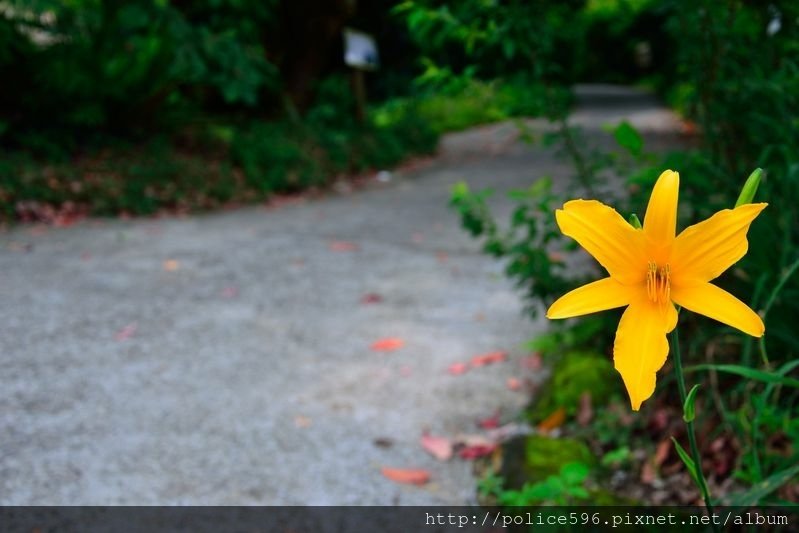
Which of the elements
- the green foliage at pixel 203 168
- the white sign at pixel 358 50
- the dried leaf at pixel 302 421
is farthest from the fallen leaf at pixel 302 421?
the white sign at pixel 358 50

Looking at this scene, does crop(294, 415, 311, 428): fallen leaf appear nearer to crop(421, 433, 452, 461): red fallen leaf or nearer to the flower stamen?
crop(421, 433, 452, 461): red fallen leaf

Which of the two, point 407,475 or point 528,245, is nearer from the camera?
point 407,475

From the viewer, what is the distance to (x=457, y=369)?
3410 mm

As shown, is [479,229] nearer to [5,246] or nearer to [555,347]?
[555,347]

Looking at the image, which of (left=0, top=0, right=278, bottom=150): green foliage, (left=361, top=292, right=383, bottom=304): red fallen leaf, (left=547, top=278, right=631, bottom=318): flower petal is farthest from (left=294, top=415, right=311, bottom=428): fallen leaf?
(left=0, top=0, right=278, bottom=150): green foliage

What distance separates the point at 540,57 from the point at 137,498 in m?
1.93

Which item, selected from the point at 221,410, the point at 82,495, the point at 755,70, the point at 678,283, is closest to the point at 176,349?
the point at 221,410

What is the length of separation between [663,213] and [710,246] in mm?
63

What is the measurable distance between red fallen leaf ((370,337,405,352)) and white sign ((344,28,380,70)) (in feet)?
22.8

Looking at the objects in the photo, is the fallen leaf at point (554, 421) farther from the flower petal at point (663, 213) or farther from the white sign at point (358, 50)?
the white sign at point (358, 50)

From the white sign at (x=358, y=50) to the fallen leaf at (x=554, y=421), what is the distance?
26.0ft

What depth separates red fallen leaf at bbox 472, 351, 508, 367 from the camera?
3.47 m

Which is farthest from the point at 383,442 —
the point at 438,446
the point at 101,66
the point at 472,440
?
the point at 101,66

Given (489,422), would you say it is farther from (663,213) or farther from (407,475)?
(663,213)
